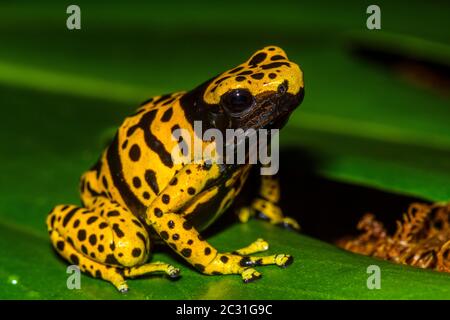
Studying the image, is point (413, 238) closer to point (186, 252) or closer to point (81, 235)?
point (186, 252)

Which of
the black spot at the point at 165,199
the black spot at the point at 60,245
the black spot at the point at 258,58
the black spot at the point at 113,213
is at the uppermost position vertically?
the black spot at the point at 258,58

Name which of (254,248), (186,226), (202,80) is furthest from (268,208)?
(202,80)

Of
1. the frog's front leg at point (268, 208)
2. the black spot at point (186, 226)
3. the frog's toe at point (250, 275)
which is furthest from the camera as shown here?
the frog's front leg at point (268, 208)

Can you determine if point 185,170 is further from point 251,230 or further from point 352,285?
point 352,285

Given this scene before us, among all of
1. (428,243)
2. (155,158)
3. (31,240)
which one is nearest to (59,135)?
(31,240)

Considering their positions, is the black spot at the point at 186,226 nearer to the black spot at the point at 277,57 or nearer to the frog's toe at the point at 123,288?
the frog's toe at the point at 123,288

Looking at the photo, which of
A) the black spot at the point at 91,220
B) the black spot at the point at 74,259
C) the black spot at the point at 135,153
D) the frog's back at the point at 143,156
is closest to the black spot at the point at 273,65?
the frog's back at the point at 143,156

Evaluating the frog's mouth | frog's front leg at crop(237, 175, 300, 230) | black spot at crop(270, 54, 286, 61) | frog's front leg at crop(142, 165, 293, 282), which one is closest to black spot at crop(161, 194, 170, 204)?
frog's front leg at crop(142, 165, 293, 282)
